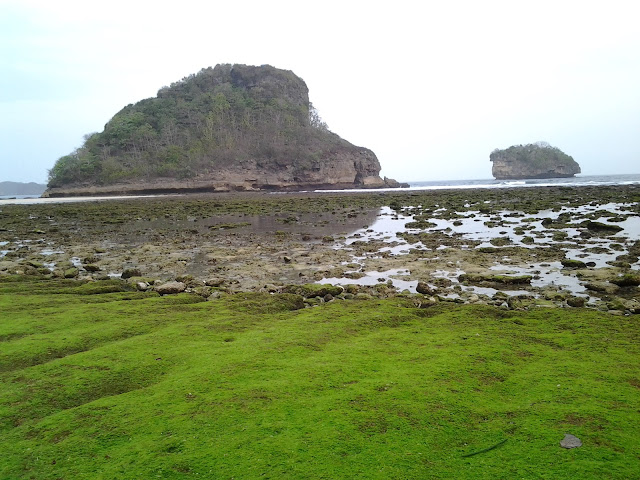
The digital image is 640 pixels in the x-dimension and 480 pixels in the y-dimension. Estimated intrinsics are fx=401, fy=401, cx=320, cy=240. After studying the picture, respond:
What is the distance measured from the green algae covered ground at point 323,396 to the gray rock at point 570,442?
0.05 metres

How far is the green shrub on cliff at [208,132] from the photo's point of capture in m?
94.7

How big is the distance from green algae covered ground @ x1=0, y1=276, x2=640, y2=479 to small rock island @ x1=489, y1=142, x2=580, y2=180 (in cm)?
15802

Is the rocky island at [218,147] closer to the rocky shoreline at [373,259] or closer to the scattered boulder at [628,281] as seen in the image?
the rocky shoreline at [373,259]

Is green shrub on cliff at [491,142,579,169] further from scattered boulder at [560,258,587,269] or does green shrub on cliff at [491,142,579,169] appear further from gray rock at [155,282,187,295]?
gray rock at [155,282,187,295]

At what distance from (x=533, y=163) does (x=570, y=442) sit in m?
162

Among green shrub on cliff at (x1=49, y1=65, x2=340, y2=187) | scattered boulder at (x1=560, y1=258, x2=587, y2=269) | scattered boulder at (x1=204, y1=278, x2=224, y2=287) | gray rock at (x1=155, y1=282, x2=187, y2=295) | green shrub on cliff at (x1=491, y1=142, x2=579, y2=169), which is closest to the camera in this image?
gray rock at (x1=155, y1=282, x2=187, y2=295)

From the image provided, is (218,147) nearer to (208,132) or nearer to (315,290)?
(208,132)

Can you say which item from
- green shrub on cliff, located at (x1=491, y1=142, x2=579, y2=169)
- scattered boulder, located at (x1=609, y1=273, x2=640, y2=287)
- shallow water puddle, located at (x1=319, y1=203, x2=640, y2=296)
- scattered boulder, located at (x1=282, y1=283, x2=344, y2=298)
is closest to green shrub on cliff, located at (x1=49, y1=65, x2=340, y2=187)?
green shrub on cliff, located at (x1=491, y1=142, x2=579, y2=169)

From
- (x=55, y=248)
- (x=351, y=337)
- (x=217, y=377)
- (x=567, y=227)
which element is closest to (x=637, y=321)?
(x=351, y=337)

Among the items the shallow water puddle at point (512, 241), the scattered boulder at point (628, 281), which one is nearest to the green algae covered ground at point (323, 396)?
the scattered boulder at point (628, 281)

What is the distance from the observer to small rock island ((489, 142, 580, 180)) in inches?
5625

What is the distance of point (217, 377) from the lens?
462 cm

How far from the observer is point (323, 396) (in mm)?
4160

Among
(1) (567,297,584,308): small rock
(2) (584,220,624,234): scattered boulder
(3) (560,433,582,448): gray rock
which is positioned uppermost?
(2) (584,220,624,234): scattered boulder
